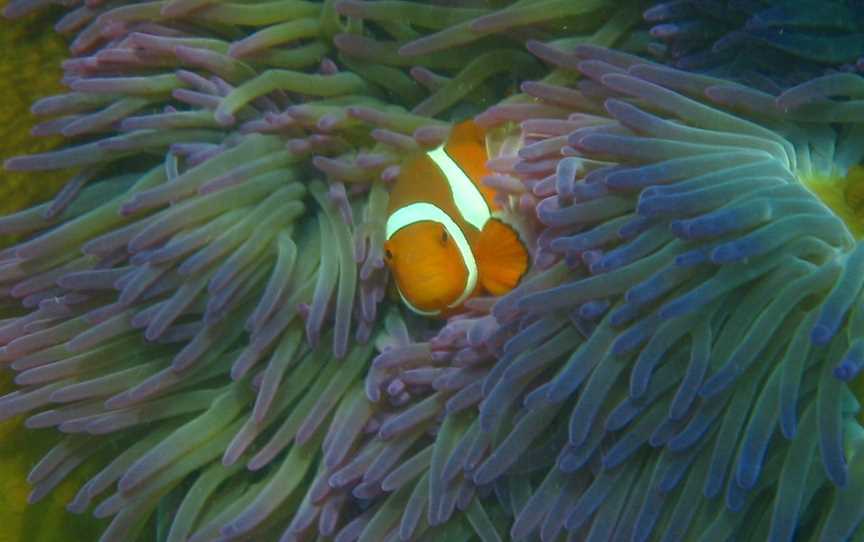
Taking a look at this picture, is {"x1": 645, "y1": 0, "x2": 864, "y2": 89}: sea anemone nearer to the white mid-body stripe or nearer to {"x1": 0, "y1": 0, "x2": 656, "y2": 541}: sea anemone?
{"x1": 0, "y1": 0, "x2": 656, "y2": 541}: sea anemone

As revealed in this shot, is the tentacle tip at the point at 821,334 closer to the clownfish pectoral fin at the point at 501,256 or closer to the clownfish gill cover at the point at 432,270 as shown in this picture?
the clownfish gill cover at the point at 432,270

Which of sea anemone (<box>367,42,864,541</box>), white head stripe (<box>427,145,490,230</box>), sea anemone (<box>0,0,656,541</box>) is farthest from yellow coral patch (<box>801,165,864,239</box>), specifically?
white head stripe (<box>427,145,490,230</box>)

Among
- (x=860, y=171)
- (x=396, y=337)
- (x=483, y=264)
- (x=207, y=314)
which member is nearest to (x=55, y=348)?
Answer: (x=207, y=314)

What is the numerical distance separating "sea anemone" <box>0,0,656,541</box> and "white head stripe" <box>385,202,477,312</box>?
9cm

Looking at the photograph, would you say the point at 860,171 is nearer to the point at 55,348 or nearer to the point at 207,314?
the point at 207,314

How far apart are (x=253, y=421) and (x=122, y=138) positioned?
26.1 inches

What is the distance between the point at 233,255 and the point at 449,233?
434 millimetres

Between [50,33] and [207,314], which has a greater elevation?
[50,33]

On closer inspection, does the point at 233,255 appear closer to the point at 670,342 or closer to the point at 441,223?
the point at 441,223

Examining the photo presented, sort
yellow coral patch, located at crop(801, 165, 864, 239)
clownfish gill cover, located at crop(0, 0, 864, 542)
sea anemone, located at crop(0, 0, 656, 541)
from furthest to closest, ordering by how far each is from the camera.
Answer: sea anemone, located at crop(0, 0, 656, 541) < yellow coral patch, located at crop(801, 165, 864, 239) < clownfish gill cover, located at crop(0, 0, 864, 542)

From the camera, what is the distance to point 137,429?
2.00 m

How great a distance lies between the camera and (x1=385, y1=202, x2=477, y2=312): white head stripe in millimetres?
1743

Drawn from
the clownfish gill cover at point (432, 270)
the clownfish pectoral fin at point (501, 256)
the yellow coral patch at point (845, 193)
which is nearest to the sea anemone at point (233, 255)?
the clownfish gill cover at point (432, 270)

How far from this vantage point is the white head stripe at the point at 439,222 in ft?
5.72
